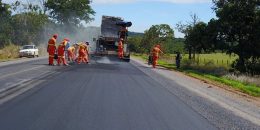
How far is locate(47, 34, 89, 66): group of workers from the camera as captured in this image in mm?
30281

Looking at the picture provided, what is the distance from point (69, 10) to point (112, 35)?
58.5 m

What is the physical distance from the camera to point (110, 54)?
145 feet

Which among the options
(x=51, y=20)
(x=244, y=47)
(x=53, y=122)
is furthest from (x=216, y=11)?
(x=51, y=20)

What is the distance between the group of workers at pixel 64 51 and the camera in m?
30.3

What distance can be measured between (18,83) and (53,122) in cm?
793

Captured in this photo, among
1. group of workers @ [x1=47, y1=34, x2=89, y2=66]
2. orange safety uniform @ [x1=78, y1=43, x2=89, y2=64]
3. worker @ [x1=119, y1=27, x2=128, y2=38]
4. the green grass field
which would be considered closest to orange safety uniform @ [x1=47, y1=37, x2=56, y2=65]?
group of workers @ [x1=47, y1=34, x2=89, y2=66]

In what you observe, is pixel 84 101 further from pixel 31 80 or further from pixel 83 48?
pixel 83 48

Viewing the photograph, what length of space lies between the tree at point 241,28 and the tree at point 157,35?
171 ft

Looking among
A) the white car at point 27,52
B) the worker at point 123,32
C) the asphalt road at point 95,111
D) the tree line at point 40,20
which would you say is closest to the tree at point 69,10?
the tree line at point 40,20

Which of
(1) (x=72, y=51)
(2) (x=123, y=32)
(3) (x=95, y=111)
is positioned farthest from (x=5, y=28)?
(3) (x=95, y=111)

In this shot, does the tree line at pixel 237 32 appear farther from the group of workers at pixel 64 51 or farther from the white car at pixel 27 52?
the white car at pixel 27 52

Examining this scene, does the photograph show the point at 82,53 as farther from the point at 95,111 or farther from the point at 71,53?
the point at 95,111

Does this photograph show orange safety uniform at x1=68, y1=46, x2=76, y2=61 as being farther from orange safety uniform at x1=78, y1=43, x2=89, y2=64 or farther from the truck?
the truck

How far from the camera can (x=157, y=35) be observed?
95375 millimetres
